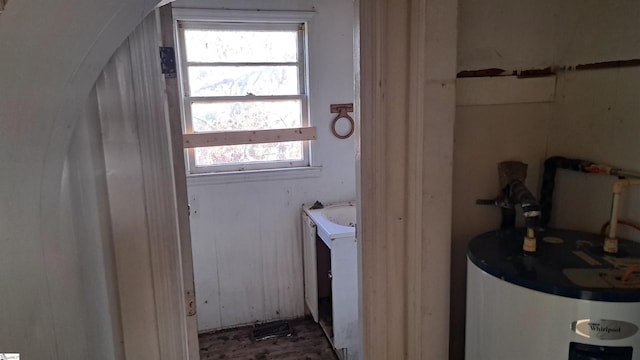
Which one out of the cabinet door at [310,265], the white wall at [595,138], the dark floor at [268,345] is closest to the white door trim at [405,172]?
the white wall at [595,138]

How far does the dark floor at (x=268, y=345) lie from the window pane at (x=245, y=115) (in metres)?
1.44

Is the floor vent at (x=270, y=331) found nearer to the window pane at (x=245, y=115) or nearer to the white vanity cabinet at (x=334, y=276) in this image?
the white vanity cabinet at (x=334, y=276)

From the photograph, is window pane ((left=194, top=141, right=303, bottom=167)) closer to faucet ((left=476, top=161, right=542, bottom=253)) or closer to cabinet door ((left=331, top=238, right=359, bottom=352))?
cabinet door ((left=331, top=238, right=359, bottom=352))

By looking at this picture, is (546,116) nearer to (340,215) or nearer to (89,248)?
(89,248)

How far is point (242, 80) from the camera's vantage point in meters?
2.70

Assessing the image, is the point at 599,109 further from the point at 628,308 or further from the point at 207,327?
the point at 207,327

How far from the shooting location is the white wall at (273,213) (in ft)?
8.91

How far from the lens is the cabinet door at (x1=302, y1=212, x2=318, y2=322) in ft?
8.73

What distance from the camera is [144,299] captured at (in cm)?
111

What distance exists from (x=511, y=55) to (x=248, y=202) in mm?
1967

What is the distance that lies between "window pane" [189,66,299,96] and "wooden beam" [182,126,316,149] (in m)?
0.27

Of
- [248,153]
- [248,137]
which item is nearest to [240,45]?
[248,137]

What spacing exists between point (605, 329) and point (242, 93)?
2358 mm

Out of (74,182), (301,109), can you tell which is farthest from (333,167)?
(74,182)
